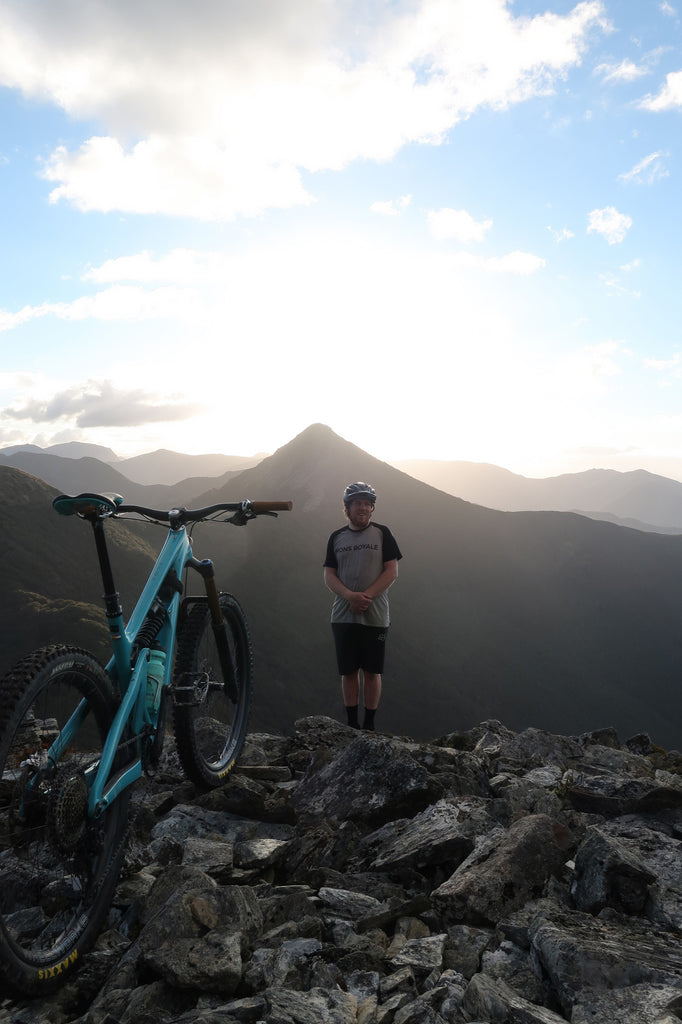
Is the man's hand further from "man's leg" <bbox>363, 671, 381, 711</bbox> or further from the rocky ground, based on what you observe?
the rocky ground

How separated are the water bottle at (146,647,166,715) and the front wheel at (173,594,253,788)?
0.43 metres

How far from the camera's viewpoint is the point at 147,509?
4859mm

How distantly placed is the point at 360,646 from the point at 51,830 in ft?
16.8

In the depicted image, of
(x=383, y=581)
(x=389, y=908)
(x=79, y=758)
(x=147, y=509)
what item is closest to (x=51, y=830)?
(x=79, y=758)

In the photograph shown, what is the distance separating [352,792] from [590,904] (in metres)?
2.16

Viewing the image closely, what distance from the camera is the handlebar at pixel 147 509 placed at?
3.94 m

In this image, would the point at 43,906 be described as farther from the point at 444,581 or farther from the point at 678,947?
the point at 444,581

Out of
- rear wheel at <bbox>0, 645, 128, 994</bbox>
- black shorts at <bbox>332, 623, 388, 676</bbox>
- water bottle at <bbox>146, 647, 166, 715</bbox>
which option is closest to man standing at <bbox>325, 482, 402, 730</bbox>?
black shorts at <bbox>332, 623, 388, 676</bbox>

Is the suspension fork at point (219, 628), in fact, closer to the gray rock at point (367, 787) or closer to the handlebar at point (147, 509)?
the handlebar at point (147, 509)

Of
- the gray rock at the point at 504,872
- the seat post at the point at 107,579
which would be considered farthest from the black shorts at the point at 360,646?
the seat post at the point at 107,579

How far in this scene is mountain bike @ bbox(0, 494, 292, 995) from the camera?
3020 mm

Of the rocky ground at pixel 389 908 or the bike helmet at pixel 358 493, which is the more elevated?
the bike helmet at pixel 358 493

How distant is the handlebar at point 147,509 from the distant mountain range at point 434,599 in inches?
2843

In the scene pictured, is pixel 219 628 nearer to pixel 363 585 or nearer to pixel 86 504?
pixel 86 504
